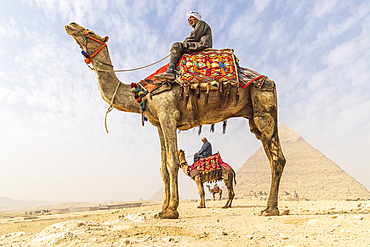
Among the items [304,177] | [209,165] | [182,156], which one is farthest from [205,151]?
[304,177]

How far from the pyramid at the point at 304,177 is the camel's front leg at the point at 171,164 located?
88738mm

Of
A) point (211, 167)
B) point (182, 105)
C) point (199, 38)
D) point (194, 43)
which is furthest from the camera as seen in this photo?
point (211, 167)

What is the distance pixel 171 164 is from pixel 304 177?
136 metres

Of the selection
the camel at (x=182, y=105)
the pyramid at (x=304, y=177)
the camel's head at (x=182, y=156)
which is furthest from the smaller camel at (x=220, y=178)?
the pyramid at (x=304, y=177)

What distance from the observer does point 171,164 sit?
525 centimetres

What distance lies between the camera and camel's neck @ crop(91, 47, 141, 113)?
5.87 metres

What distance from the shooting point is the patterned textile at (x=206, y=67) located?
5699 mm

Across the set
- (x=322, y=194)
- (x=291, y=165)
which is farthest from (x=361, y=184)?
(x=291, y=165)

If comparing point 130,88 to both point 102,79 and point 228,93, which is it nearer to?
point 102,79

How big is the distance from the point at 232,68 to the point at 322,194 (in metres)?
118

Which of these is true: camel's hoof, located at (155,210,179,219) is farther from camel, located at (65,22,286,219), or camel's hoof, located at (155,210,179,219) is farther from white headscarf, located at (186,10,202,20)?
white headscarf, located at (186,10,202,20)

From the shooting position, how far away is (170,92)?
5.70m

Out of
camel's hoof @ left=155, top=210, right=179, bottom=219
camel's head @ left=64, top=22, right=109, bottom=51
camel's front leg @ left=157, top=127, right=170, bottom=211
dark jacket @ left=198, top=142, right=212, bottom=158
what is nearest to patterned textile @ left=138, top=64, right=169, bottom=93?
camel's front leg @ left=157, top=127, right=170, bottom=211

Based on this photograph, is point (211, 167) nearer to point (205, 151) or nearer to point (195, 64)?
point (205, 151)
